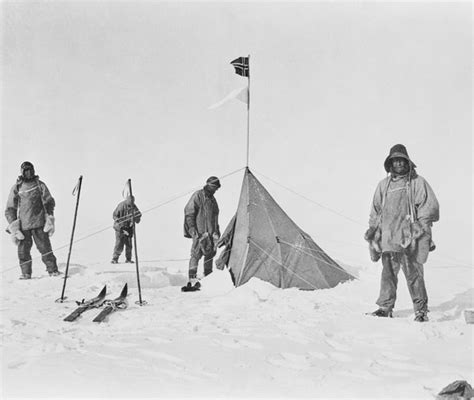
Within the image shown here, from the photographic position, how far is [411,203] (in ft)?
16.6

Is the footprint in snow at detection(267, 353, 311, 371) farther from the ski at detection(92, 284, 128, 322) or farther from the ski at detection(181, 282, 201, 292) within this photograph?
the ski at detection(181, 282, 201, 292)

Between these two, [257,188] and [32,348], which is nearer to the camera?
[32,348]

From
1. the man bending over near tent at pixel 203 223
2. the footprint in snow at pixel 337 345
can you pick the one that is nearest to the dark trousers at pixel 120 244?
the man bending over near tent at pixel 203 223

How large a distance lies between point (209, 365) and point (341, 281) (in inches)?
150

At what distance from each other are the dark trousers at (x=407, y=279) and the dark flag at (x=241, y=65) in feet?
12.5

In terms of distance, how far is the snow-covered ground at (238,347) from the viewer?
312 centimetres

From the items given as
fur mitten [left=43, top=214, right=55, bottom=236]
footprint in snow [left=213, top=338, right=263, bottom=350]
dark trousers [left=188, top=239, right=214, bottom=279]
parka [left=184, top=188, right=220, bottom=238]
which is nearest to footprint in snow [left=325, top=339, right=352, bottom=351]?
footprint in snow [left=213, top=338, right=263, bottom=350]

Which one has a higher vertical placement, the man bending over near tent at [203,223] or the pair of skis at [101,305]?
the man bending over near tent at [203,223]

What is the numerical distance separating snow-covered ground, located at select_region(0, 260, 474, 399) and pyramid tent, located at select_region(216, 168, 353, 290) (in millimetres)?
342

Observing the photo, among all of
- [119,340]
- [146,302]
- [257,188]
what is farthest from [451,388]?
[257,188]

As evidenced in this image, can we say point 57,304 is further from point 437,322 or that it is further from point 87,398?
point 437,322

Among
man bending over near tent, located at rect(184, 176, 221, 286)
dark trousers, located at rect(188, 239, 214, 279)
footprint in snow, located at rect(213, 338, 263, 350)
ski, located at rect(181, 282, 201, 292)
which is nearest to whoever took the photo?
footprint in snow, located at rect(213, 338, 263, 350)

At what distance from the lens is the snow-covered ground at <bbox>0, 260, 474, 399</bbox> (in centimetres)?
312

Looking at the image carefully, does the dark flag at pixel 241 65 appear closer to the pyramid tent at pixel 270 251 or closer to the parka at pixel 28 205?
the pyramid tent at pixel 270 251
